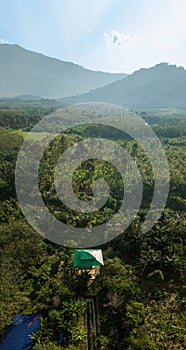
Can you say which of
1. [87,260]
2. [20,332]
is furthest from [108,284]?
[20,332]

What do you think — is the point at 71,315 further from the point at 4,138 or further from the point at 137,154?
the point at 4,138

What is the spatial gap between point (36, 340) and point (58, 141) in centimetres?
3140

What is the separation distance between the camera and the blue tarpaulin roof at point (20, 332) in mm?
10102

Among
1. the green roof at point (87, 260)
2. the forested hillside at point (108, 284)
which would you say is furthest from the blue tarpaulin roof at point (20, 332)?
the green roof at point (87, 260)

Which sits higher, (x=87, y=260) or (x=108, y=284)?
(x=87, y=260)

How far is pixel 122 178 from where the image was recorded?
1089 inches

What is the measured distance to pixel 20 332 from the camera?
10586mm

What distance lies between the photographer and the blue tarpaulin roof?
33.1ft

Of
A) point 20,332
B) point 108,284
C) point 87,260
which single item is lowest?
point 20,332

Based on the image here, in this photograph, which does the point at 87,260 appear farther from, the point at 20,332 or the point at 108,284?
the point at 20,332

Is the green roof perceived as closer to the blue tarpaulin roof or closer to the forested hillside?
the forested hillside

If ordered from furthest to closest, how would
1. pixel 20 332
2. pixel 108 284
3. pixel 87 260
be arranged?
pixel 87 260 < pixel 108 284 < pixel 20 332

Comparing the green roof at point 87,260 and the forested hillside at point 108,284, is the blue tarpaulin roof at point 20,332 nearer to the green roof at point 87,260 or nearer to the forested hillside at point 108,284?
the forested hillside at point 108,284

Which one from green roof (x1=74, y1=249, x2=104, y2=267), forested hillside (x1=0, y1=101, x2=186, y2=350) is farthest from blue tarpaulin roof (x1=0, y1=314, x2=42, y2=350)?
green roof (x1=74, y1=249, x2=104, y2=267)
